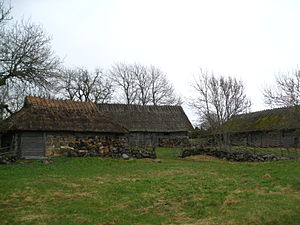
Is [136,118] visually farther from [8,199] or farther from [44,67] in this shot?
[8,199]

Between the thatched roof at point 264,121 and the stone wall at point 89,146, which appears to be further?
the thatched roof at point 264,121

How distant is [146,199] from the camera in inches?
330

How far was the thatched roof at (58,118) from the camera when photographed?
18344 millimetres

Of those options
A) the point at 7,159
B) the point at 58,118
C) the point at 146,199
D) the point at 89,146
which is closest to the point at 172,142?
the point at 89,146

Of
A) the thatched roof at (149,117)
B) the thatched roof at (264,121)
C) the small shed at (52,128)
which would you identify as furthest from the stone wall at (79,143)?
the thatched roof at (264,121)

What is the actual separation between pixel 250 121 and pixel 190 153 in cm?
1349

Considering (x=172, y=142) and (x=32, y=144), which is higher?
(x=172, y=142)

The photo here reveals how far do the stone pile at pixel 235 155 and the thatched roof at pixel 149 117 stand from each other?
8.37 metres

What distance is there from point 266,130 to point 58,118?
803 inches

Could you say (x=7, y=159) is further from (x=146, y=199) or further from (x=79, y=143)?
(x=146, y=199)

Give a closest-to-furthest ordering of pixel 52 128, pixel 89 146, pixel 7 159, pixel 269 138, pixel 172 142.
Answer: pixel 7 159
pixel 52 128
pixel 89 146
pixel 269 138
pixel 172 142

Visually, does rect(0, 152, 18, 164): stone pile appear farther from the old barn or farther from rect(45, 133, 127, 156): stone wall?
rect(45, 133, 127, 156): stone wall

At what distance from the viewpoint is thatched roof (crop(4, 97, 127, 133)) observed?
18344 millimetres

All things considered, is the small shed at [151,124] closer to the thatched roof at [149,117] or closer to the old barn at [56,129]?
the thatched roof at [149,117]
